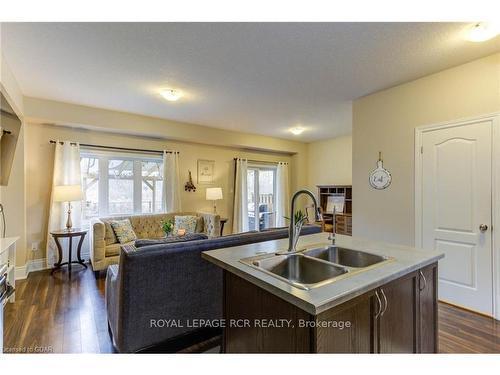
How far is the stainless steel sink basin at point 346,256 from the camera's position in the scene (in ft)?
5.43

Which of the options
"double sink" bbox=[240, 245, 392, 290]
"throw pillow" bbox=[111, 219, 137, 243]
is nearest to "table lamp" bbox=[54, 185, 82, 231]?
"throw pillow" bbox=[111, 219, 137, 243]

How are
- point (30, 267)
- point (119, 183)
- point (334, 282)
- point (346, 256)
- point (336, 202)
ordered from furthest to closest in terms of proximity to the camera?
point (336, 202)
point (119, 183)
point (30, 267)
point (346, 256)
point (334, 282)

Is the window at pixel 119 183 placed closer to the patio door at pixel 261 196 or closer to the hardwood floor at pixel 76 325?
the hardwood floor at pixel 76 325

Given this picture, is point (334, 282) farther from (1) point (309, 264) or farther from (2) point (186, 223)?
(2) point (186, 223)

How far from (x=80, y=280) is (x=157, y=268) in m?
2.35

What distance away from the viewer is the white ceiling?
84.4 inches

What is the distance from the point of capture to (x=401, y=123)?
10.6ft

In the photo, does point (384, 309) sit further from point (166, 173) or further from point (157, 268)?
point (166, 173)

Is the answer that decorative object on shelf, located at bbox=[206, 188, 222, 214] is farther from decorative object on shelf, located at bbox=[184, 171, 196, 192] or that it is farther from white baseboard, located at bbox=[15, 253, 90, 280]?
white baseboard, located at bbox=[15, 253, 90, 280]

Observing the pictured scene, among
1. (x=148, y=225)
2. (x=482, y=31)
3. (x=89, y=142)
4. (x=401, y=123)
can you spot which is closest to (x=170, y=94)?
(x=89, y=142)

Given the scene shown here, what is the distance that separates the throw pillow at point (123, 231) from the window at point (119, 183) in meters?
0.73

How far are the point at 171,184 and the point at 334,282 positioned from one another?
177 inches

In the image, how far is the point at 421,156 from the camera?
3043 millimetres
